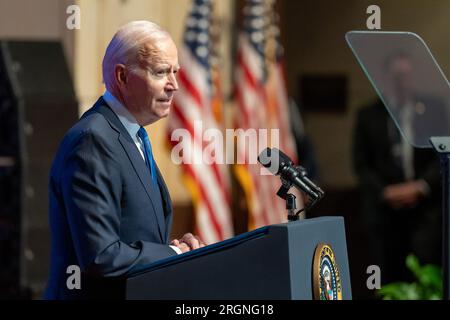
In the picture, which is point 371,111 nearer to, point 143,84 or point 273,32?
point 273,32

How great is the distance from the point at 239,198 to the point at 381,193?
1.31 m

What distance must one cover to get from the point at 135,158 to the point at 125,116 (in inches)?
6.0

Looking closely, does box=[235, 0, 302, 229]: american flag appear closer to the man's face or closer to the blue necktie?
the blue necktie

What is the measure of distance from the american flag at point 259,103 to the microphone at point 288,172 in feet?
15.2

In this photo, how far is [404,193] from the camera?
308 inches

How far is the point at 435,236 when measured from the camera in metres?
7.97

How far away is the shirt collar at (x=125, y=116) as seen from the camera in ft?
11.5

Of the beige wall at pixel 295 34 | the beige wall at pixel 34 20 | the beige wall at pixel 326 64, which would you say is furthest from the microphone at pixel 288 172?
the beige wall at pixel 326 64

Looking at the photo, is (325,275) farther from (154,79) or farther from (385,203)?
(385,203)

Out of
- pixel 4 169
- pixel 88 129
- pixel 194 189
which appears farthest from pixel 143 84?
pixel 194 189

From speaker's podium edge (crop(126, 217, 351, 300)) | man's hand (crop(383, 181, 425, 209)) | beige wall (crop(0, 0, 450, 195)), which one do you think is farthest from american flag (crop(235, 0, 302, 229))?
speaker's podium edge (crop(126, 217, 351, 300))

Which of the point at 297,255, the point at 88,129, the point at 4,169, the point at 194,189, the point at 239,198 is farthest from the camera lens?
the point at 239,198

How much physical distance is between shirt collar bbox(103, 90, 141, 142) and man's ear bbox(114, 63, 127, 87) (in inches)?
2.9

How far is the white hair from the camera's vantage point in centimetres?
343
